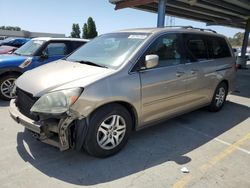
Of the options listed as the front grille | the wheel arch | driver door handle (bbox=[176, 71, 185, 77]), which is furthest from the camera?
driver door handle (bbox=[176, 71, 185, 77])

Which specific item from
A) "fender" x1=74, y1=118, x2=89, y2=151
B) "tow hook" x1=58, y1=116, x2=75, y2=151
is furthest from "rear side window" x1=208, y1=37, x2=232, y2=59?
"tow hook" x1=58, y1=116, x2=75, y2=151

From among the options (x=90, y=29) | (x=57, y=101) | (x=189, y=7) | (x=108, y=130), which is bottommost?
(x=108, y=130)

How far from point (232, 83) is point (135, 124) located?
361 cm

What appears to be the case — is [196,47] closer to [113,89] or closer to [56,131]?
[113,89]

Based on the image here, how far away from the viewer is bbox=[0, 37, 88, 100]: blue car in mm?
5957

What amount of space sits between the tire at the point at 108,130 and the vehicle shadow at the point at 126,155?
0.14 metres

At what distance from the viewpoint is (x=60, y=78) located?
10.5 ft

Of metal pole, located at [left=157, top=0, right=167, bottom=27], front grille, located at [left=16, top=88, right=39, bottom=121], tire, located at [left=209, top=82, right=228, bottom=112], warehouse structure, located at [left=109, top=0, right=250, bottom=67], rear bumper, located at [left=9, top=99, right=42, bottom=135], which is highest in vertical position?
warehouse structure, located at [left=109, top=0, right=250, bottom=67]

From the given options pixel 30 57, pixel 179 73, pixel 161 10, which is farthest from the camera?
pixel 161 10

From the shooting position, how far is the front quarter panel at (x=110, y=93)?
2870mm

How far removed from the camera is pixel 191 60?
444 centimetres

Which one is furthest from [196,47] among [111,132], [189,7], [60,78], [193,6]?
[193,6]

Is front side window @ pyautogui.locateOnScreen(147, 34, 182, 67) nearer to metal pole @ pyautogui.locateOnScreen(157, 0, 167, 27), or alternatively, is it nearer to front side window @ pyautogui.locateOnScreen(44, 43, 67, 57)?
front side window @ pyautogui.locateOnScreen(44, 43, 67, 57)

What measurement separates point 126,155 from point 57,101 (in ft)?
4.21
